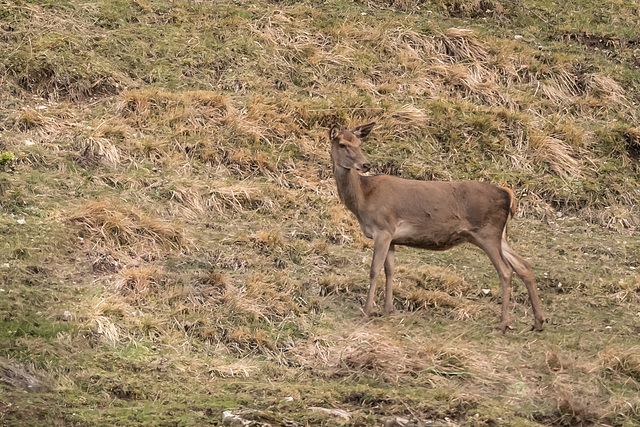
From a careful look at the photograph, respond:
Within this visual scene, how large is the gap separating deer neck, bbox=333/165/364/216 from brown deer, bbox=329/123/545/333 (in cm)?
1

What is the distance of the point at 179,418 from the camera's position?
27.0 feet

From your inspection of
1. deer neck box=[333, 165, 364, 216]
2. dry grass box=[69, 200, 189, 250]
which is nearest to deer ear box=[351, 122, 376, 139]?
deer neck box=[333, 165, 364, 216]

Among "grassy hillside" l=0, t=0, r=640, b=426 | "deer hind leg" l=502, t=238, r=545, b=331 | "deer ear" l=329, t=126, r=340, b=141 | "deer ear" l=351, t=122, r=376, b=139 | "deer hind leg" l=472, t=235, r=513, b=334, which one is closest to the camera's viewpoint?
"grassy hillside" l=0, t=0, r=640, b=426

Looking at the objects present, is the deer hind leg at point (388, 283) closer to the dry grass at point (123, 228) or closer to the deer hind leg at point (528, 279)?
the deer hind leg at point (528, 279)

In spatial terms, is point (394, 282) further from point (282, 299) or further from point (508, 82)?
point (508, 82)

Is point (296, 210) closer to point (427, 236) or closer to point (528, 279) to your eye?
point (427, 236)

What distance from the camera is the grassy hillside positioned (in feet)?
30.3

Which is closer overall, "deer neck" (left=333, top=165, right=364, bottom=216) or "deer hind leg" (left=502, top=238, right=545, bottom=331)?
"deer hind leg" (left=502, top=238, right=545, bottom=331)

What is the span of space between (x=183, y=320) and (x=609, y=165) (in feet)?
27.1

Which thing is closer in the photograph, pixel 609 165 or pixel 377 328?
pixel 377 328

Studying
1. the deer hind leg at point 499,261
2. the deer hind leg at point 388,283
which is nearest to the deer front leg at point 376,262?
the deer hind leg at point 388,283

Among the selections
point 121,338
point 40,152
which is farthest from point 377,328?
point 40,152

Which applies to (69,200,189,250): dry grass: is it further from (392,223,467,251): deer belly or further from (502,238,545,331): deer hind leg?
(502,238,545,331): deer hind leg

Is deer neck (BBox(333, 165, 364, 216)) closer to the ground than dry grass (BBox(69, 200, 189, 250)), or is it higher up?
higher up
